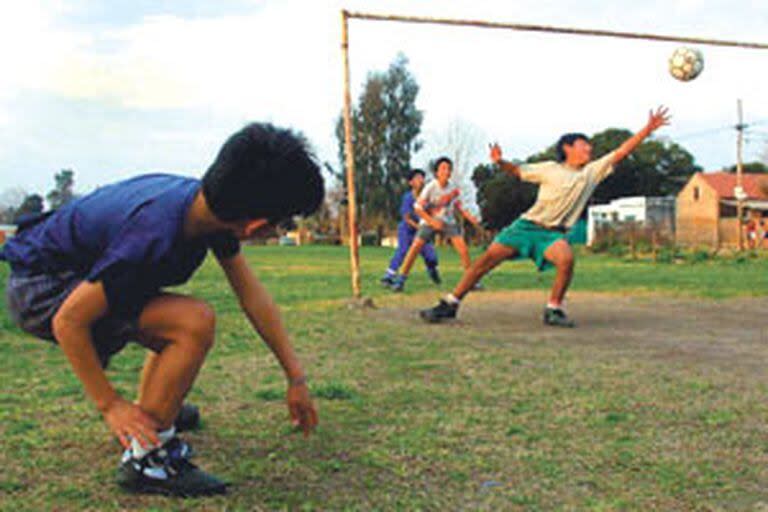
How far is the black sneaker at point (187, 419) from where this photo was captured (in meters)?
3.80

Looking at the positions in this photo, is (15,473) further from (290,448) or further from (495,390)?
(495,390)

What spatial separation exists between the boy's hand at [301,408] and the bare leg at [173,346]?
0.40 metres

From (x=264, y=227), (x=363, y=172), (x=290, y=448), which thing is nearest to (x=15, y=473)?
(x=290, y=448)

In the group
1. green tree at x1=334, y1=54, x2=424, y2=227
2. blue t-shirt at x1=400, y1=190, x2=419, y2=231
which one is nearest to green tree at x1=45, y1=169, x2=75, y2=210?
green tree at x1=334, y1=54, x2=424, y2=227

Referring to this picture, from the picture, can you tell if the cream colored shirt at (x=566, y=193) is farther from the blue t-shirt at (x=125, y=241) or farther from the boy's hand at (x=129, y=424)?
the boy's hand at (x=129, y=424)

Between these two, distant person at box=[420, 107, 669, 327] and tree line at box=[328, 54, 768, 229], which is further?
tree line at box=[328, 54, 768, 229]

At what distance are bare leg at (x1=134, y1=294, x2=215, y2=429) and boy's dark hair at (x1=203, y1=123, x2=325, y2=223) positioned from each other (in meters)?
0.43

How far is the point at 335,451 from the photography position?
3.53 meters

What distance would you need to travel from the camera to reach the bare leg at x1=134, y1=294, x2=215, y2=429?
9.72ft

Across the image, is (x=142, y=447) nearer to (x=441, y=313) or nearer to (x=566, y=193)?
(x=441, y=313)

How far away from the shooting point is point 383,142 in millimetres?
68938

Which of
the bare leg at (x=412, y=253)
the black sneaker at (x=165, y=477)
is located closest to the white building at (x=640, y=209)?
the bare leg at (x=412, y=253)

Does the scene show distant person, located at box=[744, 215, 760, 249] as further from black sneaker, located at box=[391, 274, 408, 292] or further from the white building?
black sneaker, located at box=[391, 274, 408, 292]

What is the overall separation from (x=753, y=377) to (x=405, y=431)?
249 centimetres
